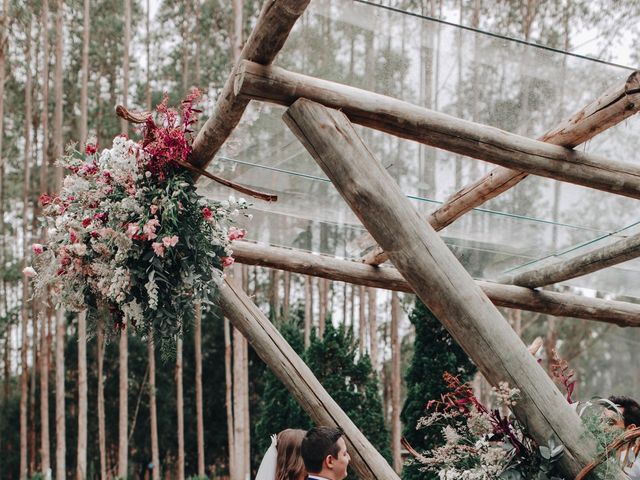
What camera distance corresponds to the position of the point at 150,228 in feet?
9.86

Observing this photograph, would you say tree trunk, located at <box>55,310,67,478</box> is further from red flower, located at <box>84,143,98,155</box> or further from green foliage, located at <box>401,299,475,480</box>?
red flower, located at <box>84,143,98,155</box>

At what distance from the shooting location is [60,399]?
38.7 ft

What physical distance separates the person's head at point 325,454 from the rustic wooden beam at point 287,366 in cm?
174

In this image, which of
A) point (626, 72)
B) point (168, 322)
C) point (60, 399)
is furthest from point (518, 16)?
point (168, 322)

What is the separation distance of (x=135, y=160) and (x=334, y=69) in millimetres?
872

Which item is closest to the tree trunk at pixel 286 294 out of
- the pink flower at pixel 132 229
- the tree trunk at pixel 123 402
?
the tree trunk at pixel 123 402

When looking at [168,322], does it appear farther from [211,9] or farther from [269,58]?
[211,9]

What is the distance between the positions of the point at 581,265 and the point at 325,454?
2478mm

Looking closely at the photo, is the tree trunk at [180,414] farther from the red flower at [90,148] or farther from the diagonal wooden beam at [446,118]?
the diagonal wooden beam at [446,118]

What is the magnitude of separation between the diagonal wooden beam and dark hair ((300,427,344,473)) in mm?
1243

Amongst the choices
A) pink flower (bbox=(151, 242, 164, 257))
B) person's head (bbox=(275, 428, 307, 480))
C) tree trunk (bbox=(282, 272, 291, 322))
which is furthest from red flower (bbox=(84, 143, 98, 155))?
tree trunk (bbox=(282, 272, 291, 322))

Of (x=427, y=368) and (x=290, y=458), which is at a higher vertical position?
(x=427, y=368)

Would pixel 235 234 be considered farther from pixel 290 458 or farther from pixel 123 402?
pixel 123 402

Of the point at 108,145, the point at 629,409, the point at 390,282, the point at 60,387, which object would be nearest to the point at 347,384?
the point at 390,282
